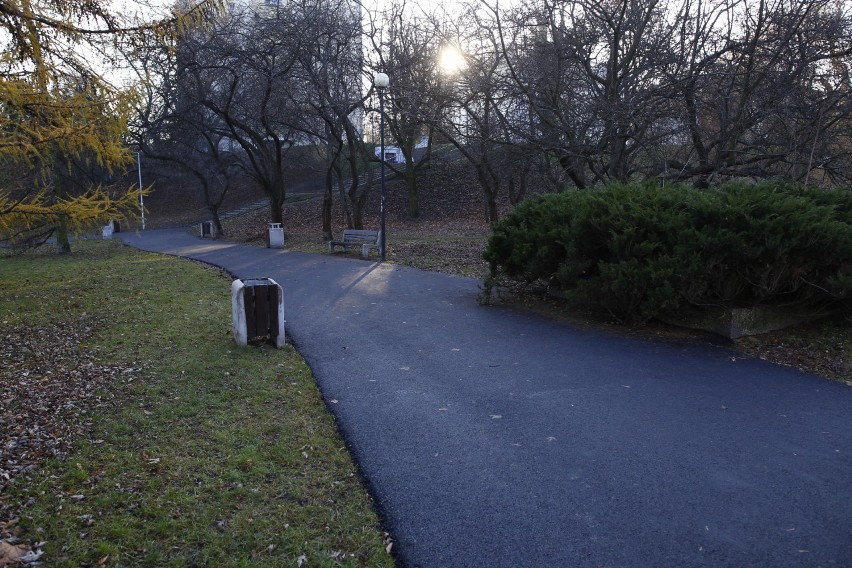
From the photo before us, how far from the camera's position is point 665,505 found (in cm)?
365

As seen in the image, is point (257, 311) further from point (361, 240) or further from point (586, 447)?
point (361, 240)

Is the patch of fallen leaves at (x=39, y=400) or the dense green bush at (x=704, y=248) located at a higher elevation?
the dense green bush at (x=704, y=248)

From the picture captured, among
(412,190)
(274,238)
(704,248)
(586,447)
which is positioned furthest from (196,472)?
(412,190)

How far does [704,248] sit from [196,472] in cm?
599

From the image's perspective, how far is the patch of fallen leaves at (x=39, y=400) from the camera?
3781 mm

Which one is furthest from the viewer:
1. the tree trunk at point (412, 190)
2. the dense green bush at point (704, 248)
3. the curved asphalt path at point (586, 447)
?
the tree trunk at point (412, 190)

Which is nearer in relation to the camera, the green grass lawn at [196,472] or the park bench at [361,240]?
the green grass lawn at [196,472]

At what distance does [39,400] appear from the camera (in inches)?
209

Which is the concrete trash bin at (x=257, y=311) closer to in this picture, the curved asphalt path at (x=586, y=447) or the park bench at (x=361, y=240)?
the curved asphalt path at (x=586, y=447)

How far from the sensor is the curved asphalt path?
3285mm

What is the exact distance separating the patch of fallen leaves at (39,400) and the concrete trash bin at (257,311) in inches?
51.3

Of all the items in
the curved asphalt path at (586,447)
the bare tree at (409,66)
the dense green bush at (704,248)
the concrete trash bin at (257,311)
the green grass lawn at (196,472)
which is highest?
the bare tree at (409,66)

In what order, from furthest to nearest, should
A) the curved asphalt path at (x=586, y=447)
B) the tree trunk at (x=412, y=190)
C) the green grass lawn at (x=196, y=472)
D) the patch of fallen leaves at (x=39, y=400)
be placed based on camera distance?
1. the tree trunk at (x=412, y=190)
2. the patch of fallen leaves at (x=39, y=400)
3. the curved asphalt path at (x=586, y=447)
4. the green grass lawn at (x=196, y=472)

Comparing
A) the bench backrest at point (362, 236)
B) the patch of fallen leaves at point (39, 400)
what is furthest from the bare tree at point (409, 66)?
the patch of fallen leaves at point (39, 400)
